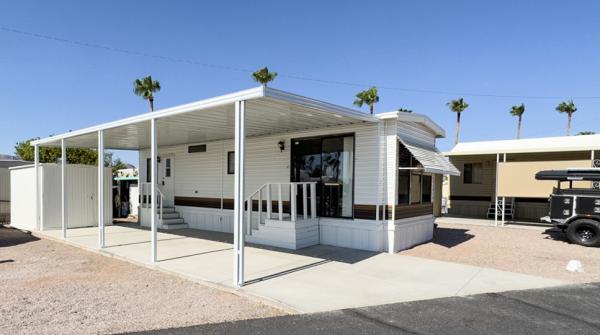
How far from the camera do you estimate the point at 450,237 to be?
32.3ft

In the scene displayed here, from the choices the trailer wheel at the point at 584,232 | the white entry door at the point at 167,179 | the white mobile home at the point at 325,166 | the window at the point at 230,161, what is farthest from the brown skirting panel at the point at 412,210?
the white entry door at the point at 167,179

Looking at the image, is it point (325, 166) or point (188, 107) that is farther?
point (325, 166)

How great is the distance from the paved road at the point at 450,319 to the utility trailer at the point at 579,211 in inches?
209

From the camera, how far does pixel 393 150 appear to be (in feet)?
24.2

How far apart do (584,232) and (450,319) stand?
745 cm

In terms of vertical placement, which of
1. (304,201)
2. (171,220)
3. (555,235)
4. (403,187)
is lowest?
(555,235)

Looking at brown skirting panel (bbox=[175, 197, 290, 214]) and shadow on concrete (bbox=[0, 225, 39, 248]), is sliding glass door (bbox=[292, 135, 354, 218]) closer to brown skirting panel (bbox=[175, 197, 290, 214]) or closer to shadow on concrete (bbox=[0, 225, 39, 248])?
brown skirting panel (bbox=[175, 197, 290, 214])

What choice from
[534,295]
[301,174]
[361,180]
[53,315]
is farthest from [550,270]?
[53,315]

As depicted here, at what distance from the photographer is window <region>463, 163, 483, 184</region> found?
16.1 m

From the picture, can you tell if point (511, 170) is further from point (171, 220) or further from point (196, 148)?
point (171, 220)

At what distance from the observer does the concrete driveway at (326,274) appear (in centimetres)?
460

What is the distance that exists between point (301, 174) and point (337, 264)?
2.91 meters

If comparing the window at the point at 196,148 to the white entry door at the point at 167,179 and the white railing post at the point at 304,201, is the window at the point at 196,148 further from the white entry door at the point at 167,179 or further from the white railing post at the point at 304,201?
the white railing post at the point at 304,201

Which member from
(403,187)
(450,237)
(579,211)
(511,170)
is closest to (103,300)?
(403,187)
